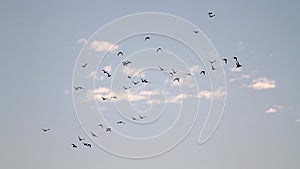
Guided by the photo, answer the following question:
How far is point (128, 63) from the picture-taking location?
7994 cm

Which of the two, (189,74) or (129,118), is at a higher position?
(189,74)

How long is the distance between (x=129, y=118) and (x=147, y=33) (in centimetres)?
1317

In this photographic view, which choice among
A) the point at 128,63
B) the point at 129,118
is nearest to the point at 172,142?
the point at 129,118

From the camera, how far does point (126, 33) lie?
84.1 metres

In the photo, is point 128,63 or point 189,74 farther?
point 189,74

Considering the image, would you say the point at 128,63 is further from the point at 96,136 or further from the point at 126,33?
the point at 96,136

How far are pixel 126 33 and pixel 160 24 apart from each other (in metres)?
5.36

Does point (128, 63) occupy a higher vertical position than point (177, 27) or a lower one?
lower

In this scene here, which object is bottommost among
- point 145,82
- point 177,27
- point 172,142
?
point 172,142

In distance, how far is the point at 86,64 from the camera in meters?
79.0

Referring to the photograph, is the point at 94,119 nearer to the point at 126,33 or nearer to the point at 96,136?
the point at 96,136

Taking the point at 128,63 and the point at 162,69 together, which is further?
the point at 162,69

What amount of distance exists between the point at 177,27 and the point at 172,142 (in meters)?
17.5

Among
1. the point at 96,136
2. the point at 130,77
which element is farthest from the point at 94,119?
the point at 130,77
